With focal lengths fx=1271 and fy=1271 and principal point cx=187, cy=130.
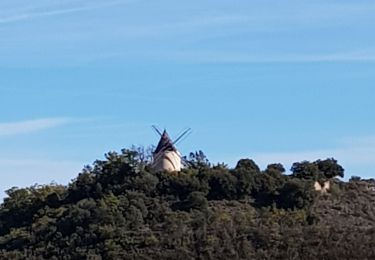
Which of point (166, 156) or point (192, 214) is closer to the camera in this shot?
point (192, 214)

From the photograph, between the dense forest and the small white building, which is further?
the small white building

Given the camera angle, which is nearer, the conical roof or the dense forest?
the dense forest

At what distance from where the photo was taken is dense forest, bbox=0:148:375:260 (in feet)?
230

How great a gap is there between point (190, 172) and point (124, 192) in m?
4.53

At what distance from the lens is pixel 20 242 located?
7725cm

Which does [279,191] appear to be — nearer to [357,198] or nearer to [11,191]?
[357,198]

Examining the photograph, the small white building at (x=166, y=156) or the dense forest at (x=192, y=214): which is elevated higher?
the small white building at (x=166, y=156)

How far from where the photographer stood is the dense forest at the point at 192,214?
70000 mm

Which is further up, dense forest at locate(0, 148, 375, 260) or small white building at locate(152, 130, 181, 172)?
small white building at locate(152, 130, 181, 172)

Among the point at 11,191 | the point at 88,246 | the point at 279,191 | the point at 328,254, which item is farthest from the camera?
the point at 11,191

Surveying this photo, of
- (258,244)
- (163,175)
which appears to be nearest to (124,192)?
(163,175)

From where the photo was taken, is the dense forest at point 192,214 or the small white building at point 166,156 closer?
the dense forest at point 192,214

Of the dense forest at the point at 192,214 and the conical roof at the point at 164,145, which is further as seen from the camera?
the conical roof at the point at 164,145

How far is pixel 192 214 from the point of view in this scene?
77.2m
